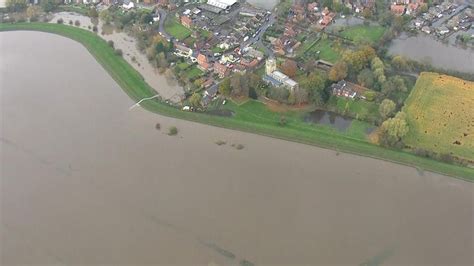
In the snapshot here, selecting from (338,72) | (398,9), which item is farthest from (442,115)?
(398,9)

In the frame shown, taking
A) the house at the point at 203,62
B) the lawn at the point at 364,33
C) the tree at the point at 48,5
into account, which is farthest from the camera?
the tree at the point at 48,5

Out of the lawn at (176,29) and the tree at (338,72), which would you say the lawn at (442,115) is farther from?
the lawn at (176,29)

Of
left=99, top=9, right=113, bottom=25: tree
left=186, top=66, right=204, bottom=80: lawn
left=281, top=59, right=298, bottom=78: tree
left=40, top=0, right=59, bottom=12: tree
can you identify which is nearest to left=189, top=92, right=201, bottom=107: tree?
left=186, top=66, right=204, bottom=80: lawn

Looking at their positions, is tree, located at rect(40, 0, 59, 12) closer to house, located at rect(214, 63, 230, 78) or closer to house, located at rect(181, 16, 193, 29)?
house, located at rect(181, 16, 193, 29)

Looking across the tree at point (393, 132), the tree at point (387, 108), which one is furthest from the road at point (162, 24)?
the tree at point (393, 132)

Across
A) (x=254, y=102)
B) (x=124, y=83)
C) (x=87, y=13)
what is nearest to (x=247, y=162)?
(x=254, y=102)

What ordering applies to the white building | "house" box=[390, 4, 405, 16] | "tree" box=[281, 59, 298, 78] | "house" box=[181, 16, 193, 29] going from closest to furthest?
1. "tree" box=[281, 59, 298, 78]
2. "house" box=[390, 4, 405, 16]
3. "house" box=[181, 16, 193, 29]
4. the white building
